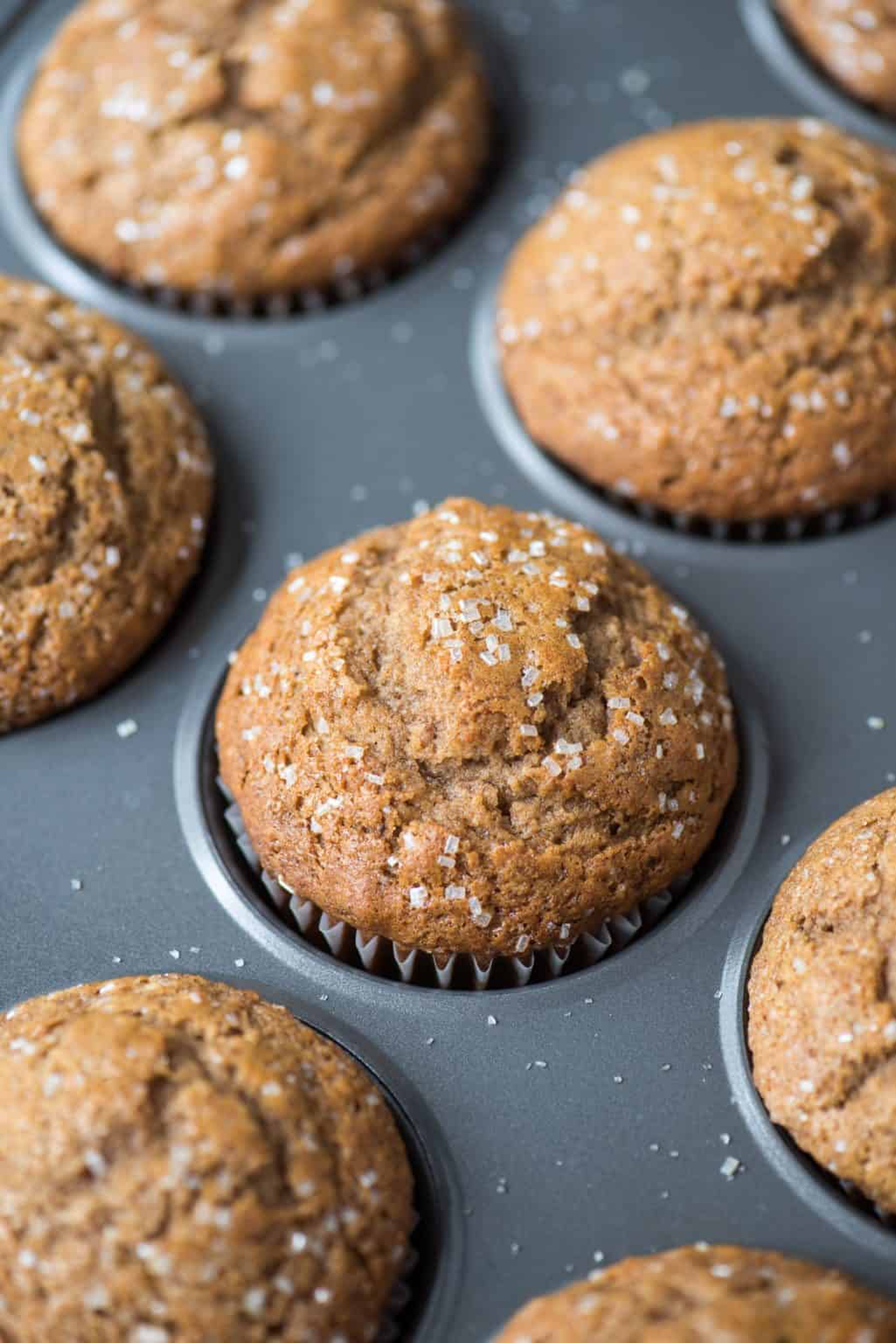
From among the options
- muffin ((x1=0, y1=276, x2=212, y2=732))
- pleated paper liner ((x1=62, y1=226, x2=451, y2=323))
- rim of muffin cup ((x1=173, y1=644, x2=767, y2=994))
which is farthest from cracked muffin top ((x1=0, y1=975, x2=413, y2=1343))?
pleated paper liner ((x1=62, y1=226, x2=451, y2=323))

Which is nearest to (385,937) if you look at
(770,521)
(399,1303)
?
(399,1303)

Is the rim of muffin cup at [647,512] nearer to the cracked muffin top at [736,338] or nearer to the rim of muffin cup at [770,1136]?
the cracked muffin top at [736,338]

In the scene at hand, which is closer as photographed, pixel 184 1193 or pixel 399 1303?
pixel 184 1193

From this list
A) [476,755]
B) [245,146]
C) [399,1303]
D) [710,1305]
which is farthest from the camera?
[245,146]

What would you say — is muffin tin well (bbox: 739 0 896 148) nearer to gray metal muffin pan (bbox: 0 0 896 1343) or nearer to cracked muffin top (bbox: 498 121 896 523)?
gray metal muffin pan (bbox: 0 0 896 1343)

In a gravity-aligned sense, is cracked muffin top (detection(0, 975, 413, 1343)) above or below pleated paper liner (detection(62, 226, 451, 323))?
below

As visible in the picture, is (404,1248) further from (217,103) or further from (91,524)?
(217,103)

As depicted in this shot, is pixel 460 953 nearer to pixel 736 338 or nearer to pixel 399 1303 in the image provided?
pixel 399 1303
